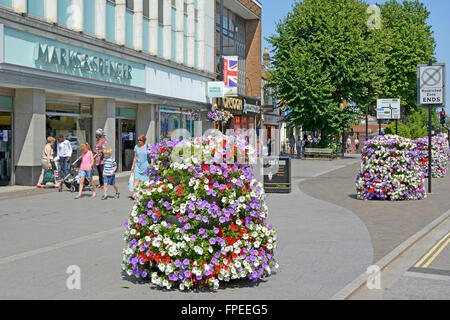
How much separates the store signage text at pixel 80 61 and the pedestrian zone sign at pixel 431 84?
1168 centimetres

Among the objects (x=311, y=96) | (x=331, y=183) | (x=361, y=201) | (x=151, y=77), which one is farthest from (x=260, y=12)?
(x=361, y=201)

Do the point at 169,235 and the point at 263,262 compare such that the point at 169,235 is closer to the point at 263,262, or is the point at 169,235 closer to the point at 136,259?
the point at 136,259

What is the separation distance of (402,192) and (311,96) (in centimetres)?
2398

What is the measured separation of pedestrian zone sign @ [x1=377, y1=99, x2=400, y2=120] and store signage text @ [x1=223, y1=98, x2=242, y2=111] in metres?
9.81

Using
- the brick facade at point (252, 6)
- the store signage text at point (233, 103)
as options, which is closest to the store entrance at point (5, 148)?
the store signage text at point (233, 103)

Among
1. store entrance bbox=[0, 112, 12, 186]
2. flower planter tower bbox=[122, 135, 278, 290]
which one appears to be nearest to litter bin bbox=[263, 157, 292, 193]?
store entrance bbox=[0, 112, 12, 186]

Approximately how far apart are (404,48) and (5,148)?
3924 cm

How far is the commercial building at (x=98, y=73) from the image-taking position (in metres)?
16.9

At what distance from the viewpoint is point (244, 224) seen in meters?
5.78

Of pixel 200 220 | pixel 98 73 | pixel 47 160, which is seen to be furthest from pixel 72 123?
pixel 200 220

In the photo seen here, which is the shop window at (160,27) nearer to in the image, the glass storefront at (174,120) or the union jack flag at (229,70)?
the glass storefront at (174,120)

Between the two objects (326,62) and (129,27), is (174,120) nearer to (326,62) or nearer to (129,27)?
(129,27)

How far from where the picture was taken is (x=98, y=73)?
20.6 meters

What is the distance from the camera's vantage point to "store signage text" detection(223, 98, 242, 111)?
35.8 meters
